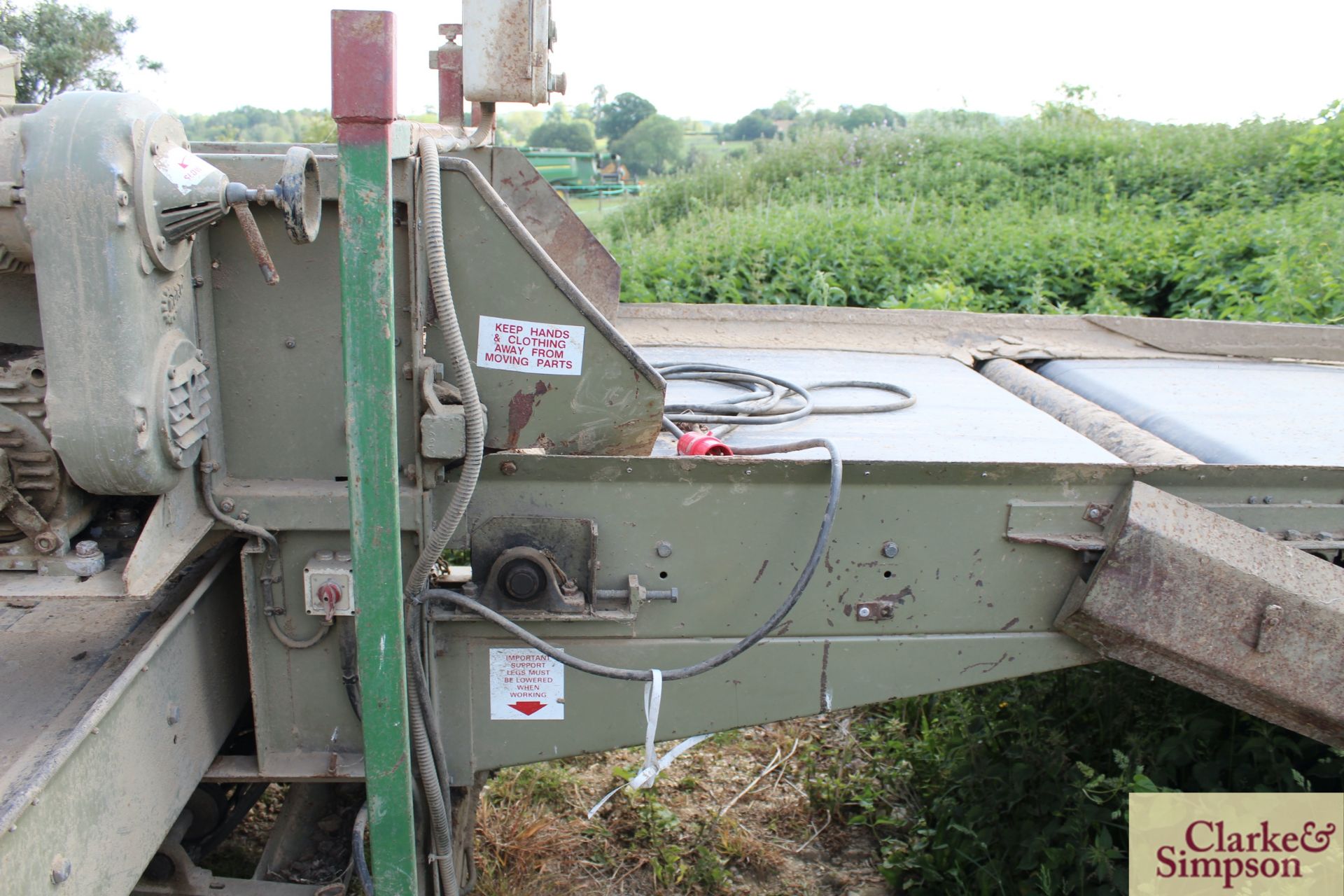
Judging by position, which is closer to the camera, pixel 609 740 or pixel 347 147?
pixel 347 147

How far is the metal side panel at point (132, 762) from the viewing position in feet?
4.38

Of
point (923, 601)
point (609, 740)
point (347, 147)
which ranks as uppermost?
point (347, 147)

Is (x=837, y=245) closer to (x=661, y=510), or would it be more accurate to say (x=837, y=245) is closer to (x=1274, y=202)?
(x=1274, y=202)

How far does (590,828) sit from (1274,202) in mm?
7426

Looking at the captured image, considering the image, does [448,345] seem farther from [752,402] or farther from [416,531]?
[752,402]

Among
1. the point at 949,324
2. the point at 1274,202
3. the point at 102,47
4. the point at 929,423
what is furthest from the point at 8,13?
the point at 1274,202

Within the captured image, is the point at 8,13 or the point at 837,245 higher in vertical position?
the point at 8,13

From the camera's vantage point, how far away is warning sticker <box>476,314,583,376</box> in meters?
1.80

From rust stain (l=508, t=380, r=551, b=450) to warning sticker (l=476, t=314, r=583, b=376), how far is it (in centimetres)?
4

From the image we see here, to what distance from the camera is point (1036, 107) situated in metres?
12.2

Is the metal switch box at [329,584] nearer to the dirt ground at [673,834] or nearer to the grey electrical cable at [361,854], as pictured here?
the grey electrical cable at [361,854]

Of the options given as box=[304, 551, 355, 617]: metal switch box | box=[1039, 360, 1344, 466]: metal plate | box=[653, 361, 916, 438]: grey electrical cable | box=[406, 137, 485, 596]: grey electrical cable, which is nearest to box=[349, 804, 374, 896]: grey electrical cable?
box=[304, 551, 355, 617]: metal switch box

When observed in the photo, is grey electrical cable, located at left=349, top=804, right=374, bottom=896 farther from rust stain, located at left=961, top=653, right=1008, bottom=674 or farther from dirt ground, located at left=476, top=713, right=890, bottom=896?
rust stain, located at left=961, top=653, right=1008, bottom=674

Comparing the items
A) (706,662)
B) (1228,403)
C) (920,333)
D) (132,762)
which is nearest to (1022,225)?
(920,333)
